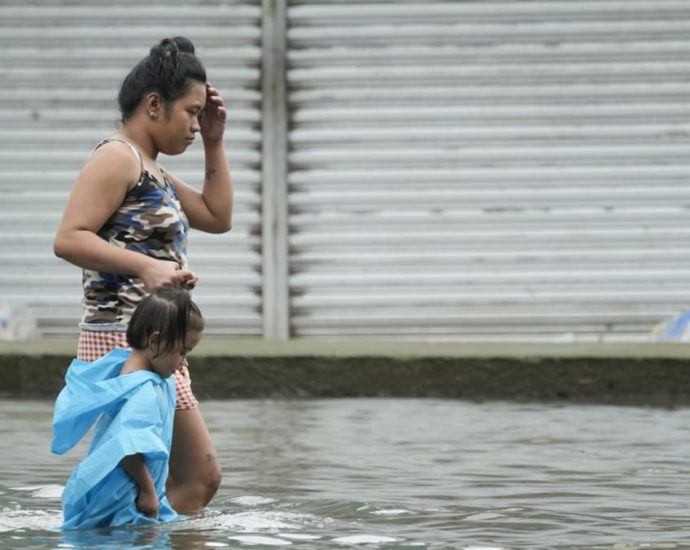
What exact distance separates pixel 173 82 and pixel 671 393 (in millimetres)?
5770

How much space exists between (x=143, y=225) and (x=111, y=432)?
66 centimetres

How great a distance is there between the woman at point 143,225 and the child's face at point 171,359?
0.15 metres

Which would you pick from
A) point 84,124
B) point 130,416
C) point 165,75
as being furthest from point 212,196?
point 84,124

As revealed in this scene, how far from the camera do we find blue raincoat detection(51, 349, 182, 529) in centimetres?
464

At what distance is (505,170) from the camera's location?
453 inches

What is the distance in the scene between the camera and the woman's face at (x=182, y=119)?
4996 mm

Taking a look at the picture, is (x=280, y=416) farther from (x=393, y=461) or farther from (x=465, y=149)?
(x=465, y=149)

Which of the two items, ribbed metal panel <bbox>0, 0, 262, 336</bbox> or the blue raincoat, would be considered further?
ribbed metal panel <bbox>0, 0, 262, 336</bbox>

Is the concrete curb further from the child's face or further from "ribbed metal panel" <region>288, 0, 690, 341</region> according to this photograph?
the child's face

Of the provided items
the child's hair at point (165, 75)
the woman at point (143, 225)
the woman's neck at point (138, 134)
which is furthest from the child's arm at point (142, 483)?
the child's hair at point (165, 75)

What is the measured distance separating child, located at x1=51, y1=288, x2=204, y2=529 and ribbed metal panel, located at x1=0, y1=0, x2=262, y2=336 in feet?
21.9

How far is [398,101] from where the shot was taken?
11539mm

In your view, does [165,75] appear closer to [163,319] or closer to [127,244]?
[127,244]

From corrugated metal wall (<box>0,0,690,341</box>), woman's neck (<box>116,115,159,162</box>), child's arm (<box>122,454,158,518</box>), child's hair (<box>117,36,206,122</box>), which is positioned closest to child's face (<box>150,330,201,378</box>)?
child's arm (<box>122,454,158,518</box>)
